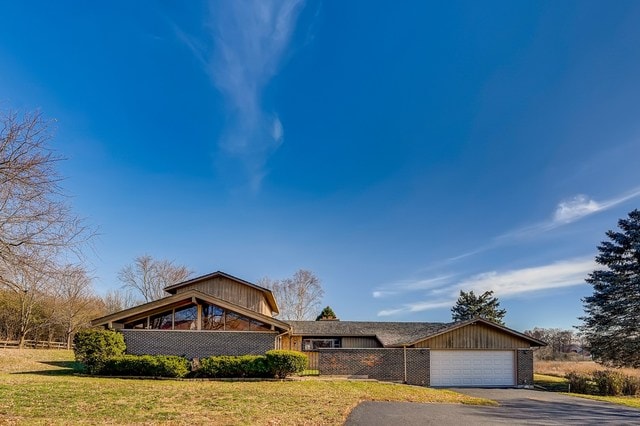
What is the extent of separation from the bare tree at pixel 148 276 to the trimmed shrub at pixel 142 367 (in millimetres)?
32712

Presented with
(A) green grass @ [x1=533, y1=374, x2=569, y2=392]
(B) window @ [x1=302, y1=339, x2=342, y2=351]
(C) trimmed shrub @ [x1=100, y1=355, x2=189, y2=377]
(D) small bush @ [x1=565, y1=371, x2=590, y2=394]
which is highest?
(C) trimmed shrub @ [x1=100, y1=355, x2=189, y2=377]

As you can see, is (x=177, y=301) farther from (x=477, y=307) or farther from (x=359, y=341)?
(x=477, y=307)

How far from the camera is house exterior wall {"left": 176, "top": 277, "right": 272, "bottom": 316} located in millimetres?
26781

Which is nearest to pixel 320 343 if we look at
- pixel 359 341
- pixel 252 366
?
pixel 359 341

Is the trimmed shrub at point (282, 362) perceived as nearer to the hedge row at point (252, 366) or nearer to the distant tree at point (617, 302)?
the hedge row at point (252, 366)

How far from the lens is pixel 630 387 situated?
20.6 m

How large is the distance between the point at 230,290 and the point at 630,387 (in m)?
22.1

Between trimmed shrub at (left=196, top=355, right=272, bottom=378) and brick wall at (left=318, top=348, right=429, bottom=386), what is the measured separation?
422 centimetres

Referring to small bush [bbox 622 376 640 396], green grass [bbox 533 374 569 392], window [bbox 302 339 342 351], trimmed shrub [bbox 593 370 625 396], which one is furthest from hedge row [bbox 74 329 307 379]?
small bush [bbox 622 376 640 396]

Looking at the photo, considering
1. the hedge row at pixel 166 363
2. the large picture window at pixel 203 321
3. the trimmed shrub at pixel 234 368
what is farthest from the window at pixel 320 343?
the trimmed shrub at pixel 234 368

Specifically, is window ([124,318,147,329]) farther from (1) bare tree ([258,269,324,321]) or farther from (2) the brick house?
(1) bare tree ([258,269,324,321])

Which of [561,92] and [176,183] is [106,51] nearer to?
[176,183]

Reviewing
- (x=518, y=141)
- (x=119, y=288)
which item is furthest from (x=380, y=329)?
(x=119, y=288)

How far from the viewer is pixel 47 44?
1291 centimetres
